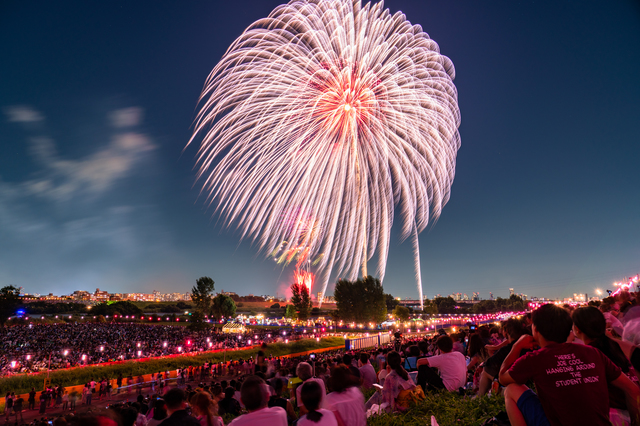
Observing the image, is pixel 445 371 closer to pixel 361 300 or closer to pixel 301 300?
pixel 361 300

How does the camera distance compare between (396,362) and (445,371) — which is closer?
(396,362)

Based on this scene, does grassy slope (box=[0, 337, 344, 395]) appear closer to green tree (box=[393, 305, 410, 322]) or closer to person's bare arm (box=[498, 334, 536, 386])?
person's bare arm (box=[498, 334, 536, 386])

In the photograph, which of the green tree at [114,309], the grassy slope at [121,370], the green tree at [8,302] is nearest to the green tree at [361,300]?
the grassy slope at [121,370]

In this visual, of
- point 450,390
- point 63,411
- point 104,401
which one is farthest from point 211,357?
point 450,390

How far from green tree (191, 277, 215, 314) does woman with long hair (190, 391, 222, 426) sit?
316 feet

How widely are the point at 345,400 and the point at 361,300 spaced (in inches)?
3317

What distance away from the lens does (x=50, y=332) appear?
47.9 m

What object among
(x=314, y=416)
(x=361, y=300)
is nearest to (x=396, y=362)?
(x=314, y=416)

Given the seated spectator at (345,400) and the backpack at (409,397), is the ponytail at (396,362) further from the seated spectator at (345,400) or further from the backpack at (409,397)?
the seated spectator at (345,400)

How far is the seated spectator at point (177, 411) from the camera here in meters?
4.01

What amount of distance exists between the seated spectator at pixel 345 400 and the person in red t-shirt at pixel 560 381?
7.10 ft

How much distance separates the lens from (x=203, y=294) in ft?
316

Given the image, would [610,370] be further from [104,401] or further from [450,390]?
[104,401]

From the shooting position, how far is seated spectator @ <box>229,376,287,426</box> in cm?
366
